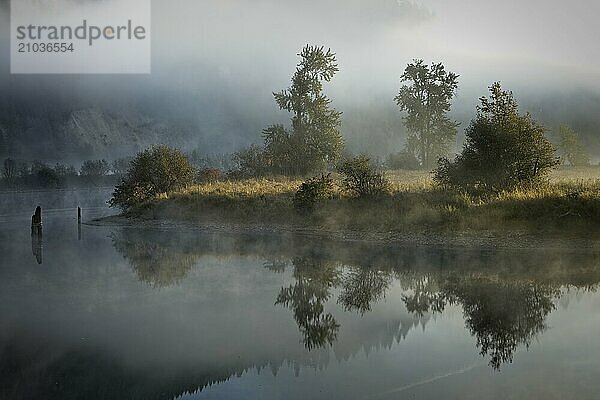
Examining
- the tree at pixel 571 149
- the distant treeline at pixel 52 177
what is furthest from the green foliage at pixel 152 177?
the distant treeline at pixel 52 177

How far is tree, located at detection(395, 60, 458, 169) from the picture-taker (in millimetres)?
70938

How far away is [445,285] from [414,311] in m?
3.27

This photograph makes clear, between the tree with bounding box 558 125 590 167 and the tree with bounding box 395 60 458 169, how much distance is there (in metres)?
17.2

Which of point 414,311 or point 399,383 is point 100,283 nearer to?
point 414,311

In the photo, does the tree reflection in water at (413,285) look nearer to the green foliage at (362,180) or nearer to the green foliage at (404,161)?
the green foliage at (362,180)

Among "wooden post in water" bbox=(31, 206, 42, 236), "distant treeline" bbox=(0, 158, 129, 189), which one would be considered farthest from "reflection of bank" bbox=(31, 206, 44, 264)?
"distant treeline" bbox=(0, 158, 129, 189)

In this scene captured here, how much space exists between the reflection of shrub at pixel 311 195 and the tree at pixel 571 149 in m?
52.9

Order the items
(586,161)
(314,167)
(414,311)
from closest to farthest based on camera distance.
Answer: (414,311)
(314,167)
(586,161)

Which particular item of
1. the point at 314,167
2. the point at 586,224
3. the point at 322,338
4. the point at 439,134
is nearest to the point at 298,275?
the point at 322,338

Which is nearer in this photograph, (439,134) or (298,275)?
(298,275)

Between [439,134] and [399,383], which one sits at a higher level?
[439,134]

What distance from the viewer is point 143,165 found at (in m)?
51.0

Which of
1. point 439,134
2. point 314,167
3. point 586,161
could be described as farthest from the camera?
point 586,161

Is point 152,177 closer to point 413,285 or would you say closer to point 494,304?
point 413,285
